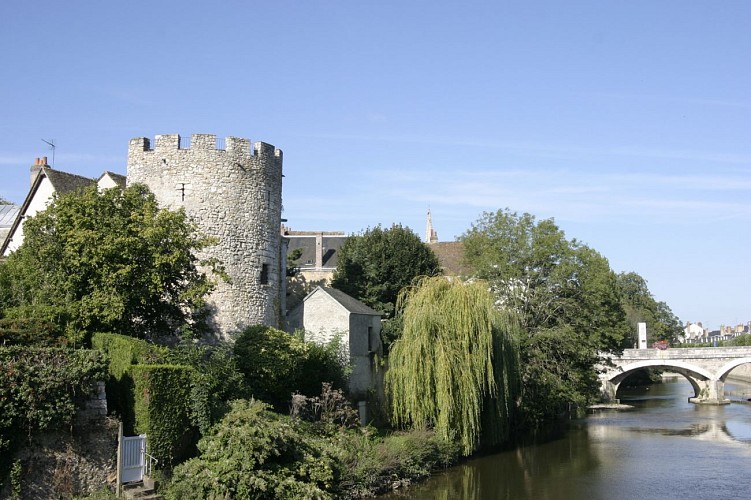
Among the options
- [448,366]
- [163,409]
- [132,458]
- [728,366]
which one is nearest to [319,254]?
[448,366]

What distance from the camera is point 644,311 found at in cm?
7862

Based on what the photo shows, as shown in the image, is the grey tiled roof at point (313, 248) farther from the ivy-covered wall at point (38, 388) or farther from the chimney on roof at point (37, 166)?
the ivy-covered wall at point (38, 388)

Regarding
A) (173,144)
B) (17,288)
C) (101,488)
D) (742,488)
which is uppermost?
(173,144)

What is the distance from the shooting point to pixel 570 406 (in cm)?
4053

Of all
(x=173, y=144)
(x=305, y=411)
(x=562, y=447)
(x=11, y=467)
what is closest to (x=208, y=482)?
(x=11, y=467)

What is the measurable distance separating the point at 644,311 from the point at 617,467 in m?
57.7

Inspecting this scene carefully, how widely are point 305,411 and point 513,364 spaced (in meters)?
8.31

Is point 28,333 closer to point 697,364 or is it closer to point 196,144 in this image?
point 196,144

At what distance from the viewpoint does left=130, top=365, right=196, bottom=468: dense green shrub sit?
1582 centimetres

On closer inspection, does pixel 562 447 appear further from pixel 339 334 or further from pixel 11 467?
pixel 11 467

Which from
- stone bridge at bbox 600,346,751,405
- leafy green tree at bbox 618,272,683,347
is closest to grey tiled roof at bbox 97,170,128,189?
stone bridge at bbox 600,346,751,405

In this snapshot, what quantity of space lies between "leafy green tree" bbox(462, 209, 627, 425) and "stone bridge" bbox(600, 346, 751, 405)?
14712 millimetres

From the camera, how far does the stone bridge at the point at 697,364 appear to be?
50.9m

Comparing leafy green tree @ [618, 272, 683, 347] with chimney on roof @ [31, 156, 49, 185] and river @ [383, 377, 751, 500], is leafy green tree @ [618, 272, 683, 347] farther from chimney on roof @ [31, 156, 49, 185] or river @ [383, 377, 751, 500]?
chimney on roof @ [31, 156, 49, 185]
